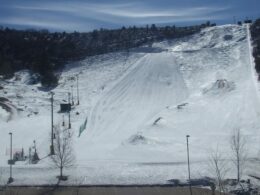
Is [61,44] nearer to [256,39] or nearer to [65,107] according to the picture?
[256,39]

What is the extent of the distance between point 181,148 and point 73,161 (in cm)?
1130

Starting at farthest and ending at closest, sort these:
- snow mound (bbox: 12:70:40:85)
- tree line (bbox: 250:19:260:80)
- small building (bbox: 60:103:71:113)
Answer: snow mound (bbox: 12:70:40:85), tree line (bbox: 250:19:260:80), small building (bbox: 60:103:71:113)

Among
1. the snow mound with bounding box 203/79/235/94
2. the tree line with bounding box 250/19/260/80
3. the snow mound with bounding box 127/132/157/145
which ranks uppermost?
the tree line with bounding box 250/19/260/80

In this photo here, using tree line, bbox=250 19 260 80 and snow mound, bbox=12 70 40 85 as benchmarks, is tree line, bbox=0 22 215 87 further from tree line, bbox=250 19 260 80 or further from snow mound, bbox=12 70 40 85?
tree line, bbox=250 19 260 80

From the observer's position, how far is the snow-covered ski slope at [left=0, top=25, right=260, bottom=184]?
42750 mm

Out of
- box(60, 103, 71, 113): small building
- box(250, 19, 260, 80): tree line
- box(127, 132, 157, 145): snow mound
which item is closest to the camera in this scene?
box(127, 132, 157, 145): snow mound

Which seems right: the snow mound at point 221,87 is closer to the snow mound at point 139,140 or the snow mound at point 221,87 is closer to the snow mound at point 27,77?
the snow mound at point 139,140

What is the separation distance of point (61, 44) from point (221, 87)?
57.2 metres

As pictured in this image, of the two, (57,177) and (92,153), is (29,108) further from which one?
(57,177)

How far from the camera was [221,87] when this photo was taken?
252 ft

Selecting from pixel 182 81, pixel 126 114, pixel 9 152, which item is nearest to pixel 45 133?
pixel 9 152

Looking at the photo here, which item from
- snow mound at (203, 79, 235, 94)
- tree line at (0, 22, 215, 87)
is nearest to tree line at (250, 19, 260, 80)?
snow mound at (203, 79, 235, 94)

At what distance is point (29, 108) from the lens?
76.6 m

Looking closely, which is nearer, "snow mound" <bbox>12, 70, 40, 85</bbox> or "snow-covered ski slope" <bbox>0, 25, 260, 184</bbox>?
"snow-covered ski slope" <bbox>0, 25, 260, 184</bbox>
